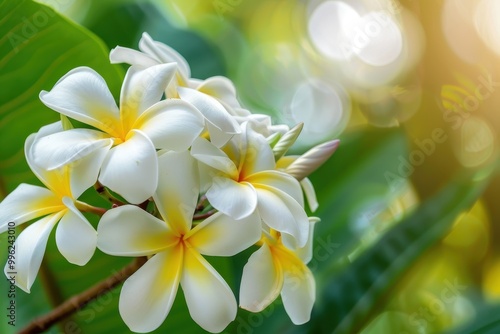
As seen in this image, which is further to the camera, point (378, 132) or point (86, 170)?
point (378, 132)

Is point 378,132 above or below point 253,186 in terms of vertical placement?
below

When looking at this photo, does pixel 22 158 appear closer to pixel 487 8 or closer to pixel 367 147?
pixel 367 147

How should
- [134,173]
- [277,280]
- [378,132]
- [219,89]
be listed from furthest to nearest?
[378,132]
[219,89]
[277,280]
[134,173]

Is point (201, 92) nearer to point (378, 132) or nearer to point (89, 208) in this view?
point (89, 208)

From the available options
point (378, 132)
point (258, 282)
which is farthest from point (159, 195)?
point (378, 132)

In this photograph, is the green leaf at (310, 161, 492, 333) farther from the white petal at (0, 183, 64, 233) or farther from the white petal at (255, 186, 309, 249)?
the white petal at (0, 183, 64, 233)

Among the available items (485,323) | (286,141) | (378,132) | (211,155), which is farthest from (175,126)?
(378,132)

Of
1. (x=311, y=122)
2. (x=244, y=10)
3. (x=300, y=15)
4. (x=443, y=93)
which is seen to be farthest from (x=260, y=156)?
(x=300, y=15)

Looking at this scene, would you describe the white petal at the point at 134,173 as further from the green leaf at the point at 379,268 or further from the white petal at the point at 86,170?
the green leaf at the point at 379,268

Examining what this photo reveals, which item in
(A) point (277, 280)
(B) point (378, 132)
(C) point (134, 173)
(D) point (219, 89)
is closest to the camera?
(C) point (134, 173)
